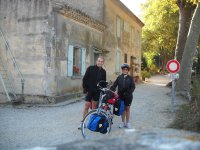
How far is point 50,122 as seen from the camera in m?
8.91

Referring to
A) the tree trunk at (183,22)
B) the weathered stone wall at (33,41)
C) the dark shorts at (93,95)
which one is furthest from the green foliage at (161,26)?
the dark shorts at (93,95)

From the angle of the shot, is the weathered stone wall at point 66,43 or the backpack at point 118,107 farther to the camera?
the weathered stone wall at point 66,43

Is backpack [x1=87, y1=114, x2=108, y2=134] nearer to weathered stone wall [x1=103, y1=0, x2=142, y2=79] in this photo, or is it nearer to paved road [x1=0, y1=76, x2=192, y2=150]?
paved road [x1=0, y1=76, x2=192, y2=150]

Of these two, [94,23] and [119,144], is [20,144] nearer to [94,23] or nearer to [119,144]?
[119,144]

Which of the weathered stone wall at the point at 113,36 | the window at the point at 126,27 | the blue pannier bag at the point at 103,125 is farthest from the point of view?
the window at the point at 126,27

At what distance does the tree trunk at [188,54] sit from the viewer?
609 inches

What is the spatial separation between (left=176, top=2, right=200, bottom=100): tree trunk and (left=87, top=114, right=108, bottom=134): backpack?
989 centimetres

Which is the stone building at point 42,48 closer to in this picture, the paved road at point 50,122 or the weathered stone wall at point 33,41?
the weathered stone wall at point 33,41

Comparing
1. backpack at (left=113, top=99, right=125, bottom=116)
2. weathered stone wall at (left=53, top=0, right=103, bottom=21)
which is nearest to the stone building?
weathered stone wall at (left=53, top=0, right=103, bottom=21)

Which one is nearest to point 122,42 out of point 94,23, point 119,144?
point 94,23

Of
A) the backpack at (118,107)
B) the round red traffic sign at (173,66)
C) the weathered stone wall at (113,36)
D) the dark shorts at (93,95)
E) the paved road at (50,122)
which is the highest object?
the weathered stone wall at (113,36)

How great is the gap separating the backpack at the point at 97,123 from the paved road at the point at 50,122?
627 millimetres

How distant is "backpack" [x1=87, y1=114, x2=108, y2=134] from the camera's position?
20.4ft

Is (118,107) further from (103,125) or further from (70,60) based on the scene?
(70,60)
